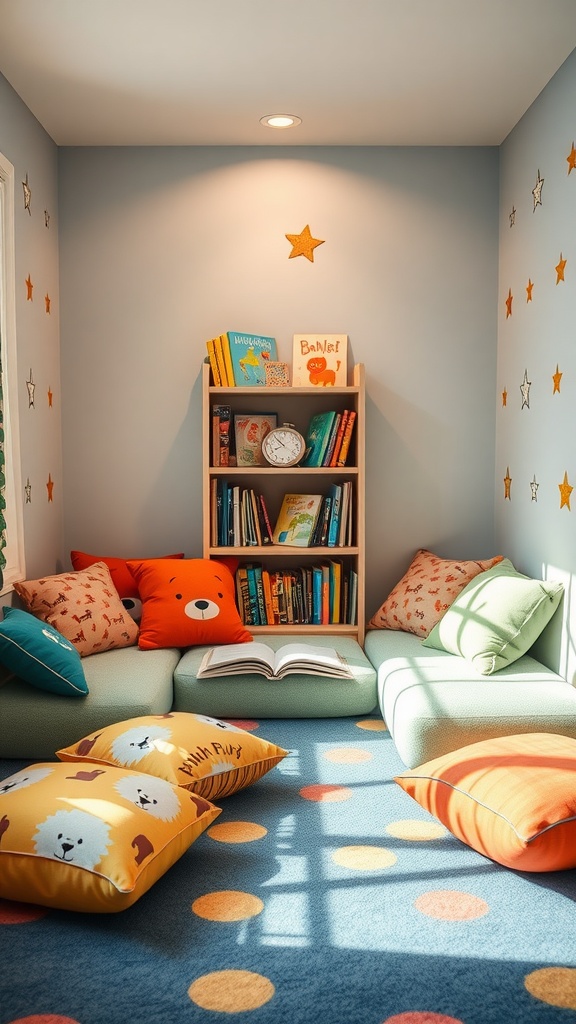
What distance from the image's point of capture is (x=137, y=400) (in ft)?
13.5

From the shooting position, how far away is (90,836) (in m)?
1.95

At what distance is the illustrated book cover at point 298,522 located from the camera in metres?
3.96

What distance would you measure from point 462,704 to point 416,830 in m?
0.52

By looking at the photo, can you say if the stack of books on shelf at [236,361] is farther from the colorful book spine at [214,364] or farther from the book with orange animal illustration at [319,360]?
the book with orange animal illustration at [319,360]

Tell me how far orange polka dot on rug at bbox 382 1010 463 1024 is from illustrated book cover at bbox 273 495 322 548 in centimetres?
245

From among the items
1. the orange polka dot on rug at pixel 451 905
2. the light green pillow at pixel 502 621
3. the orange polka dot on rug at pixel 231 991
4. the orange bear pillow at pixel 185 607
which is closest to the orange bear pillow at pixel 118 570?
the orange bear pillow at pixel 185 607

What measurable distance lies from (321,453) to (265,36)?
5.38 feet

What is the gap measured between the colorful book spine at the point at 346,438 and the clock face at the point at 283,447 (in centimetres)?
17

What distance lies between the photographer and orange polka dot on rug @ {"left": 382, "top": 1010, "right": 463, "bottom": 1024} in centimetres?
158

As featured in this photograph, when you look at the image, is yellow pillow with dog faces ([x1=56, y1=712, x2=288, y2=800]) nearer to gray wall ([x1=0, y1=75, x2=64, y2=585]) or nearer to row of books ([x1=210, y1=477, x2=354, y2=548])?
gray wall ([x1=0, y1=75, x2=64, y2=585])

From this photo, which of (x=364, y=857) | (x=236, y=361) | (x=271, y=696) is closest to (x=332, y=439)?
(x=236, y=361)

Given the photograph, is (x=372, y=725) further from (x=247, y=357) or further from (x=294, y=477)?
(x=247, y=357)

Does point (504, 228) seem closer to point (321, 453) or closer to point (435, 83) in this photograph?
point (435, 83)

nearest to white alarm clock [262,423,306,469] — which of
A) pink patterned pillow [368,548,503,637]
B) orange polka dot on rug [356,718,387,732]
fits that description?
pink patterned pillow [368,548,503,637]
